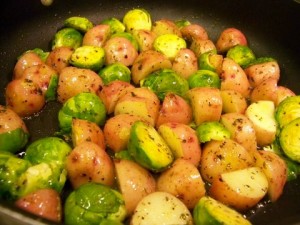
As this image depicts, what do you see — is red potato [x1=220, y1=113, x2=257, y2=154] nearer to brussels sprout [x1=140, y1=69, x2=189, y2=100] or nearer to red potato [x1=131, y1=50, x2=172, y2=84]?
brussels sprout [x1=140, y1=69, x2=189, y2=100]

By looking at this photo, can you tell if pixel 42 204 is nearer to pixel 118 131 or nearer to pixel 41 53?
pixel 118 131

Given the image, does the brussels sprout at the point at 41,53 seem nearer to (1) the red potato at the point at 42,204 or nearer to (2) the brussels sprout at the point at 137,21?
(2) the brussels sprout at the point at 137,21

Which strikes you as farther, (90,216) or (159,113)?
(159,113)

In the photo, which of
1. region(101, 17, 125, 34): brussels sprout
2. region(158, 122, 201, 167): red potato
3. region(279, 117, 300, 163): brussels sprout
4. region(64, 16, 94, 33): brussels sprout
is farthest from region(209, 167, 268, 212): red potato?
region(64, 16, 94, 33): brussels sprout

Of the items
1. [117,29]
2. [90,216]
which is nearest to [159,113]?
[90,216]

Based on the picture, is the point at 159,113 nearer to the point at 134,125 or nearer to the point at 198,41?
the point at 134,125

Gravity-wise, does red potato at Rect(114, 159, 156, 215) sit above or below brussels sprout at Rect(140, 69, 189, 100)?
below

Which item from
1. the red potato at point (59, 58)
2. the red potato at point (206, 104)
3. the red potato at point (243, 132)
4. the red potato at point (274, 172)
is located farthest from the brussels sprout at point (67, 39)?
the red potato at point (274, 172)
